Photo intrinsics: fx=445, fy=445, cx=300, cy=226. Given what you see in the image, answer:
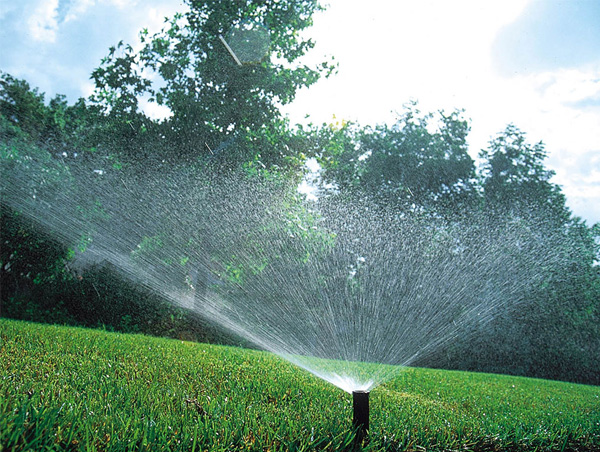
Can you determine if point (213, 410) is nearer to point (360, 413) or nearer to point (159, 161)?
point (360, 413)

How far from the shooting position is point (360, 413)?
2.07 m

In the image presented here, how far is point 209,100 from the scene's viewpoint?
36.7 feet

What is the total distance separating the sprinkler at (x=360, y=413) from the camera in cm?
205

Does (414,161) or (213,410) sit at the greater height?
(414,161)

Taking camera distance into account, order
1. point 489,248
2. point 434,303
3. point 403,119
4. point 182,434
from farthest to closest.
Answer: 1. point 403,119
2. point 489,248
3. point 434,303
4. point 182,434

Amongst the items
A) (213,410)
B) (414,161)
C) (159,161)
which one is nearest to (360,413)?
(213,410)

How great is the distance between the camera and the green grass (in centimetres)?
173

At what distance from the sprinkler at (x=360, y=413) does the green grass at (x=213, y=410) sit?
0.17 feet

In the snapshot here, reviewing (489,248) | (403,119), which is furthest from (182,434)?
(403,119)

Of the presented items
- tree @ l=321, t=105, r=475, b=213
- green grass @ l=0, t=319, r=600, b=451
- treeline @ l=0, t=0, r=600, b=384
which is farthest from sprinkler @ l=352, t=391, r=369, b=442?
tree @ l=321, t=105, r=475, b=213

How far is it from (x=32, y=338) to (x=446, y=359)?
1332 cm

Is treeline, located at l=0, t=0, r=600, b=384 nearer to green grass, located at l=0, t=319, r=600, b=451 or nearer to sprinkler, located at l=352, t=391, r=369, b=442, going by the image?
green grass, located at l=0, t=319, r=600, b=451

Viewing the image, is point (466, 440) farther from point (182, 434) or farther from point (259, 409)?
point (182, 434)

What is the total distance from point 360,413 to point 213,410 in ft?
2.49
